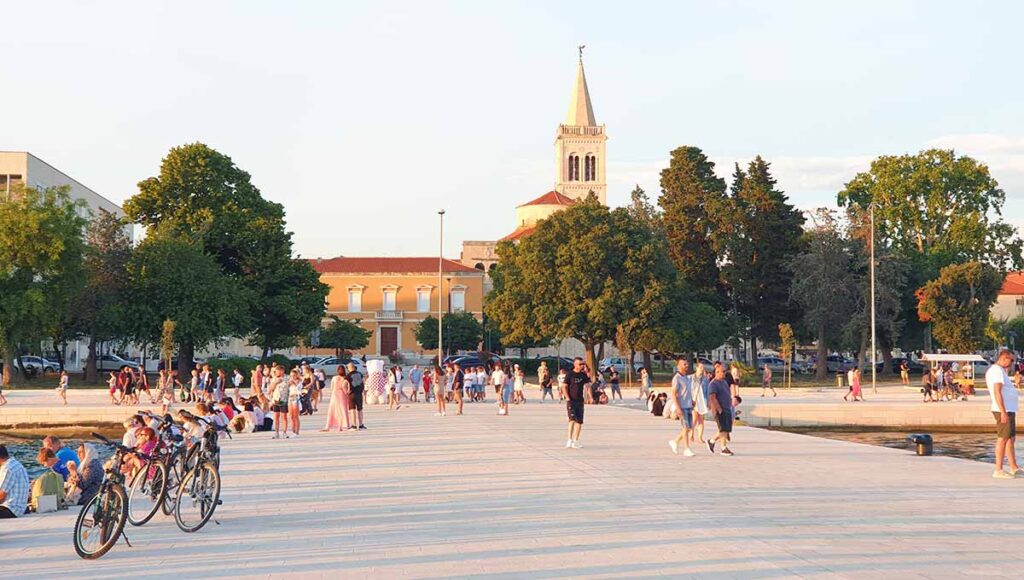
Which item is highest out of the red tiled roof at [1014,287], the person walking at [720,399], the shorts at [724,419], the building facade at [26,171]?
the building facade at [26,171]

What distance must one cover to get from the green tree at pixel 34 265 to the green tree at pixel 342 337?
137 feet

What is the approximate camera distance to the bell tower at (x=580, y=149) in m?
130

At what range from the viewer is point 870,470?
16391 millimetres

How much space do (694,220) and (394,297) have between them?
143 feet

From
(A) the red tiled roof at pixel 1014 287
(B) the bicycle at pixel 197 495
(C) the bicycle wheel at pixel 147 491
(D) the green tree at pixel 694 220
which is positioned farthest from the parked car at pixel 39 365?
(A) the red tiled roof at pixel 1014 287

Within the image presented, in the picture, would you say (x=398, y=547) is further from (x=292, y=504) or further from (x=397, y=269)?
(x=397, y=269)

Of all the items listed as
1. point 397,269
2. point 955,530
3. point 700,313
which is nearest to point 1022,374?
point 700,313

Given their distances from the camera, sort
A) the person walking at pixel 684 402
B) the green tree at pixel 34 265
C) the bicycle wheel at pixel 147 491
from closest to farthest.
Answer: the bicycle wheel at pixel 147 491, the person walking at pixel 684 402, the green tree at pixel 34 265

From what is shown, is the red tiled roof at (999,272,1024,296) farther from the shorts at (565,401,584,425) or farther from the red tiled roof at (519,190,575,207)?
the shorts at (565,401,584,425)

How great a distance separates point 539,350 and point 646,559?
93.1m

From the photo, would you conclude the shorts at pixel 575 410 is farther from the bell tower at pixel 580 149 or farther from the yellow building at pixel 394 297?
the bell tower at pixel 580 149

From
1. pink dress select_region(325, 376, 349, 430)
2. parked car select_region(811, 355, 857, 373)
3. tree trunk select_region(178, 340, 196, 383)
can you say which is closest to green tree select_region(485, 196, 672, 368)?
tree trunk select_region(178, 340, 196, 383)

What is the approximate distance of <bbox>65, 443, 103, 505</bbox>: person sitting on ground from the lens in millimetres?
13297

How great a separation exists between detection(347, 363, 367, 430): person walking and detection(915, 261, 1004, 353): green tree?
4286 cm
